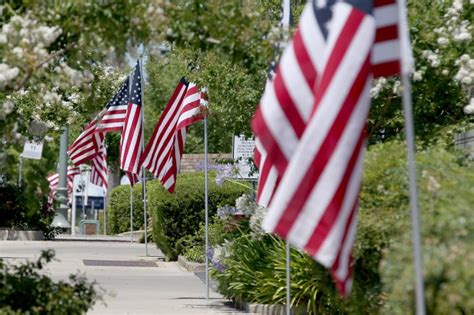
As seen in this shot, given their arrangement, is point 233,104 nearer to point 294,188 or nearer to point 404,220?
point 404,220

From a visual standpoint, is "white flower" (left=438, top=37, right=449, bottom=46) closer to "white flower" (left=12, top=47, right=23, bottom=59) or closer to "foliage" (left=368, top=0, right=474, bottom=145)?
"foliage" (left=368, top=0, right=474, bottom=145)

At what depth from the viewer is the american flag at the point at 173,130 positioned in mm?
19922

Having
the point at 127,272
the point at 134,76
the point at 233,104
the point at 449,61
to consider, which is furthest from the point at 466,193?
the point at 134,76

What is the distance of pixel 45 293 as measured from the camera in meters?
10.6

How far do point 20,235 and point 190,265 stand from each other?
1042 centimetres

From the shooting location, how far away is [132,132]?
25672mm

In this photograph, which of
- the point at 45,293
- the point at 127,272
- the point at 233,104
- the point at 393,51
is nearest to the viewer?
the point at 393,51

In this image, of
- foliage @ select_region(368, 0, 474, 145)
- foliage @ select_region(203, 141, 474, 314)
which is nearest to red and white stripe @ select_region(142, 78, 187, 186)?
foliage @ select_region(203, 141, 474, 314)

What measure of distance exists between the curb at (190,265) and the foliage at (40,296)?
13.8 m

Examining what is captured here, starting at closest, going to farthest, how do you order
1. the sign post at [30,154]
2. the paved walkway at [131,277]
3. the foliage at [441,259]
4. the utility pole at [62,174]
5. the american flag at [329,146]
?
the foliage at [441,259], the american flag at [329,146], the sign post at [30,154], the paved walkway at [131,277], the utility pole at [62,174]

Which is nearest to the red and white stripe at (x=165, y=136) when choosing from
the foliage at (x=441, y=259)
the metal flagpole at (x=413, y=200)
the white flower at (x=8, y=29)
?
the white flower at (x=8, y=29)

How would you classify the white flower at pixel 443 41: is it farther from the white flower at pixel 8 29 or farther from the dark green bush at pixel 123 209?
the dark green bush at pixel 123 209

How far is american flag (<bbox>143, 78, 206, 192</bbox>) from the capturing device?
19922 mm

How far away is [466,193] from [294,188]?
5.47 feet
